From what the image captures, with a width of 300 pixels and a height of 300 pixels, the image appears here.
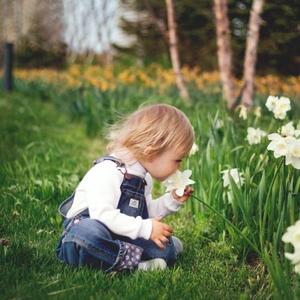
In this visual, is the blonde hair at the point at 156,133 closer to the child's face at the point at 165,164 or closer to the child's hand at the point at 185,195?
the child's face at the point at 165,164

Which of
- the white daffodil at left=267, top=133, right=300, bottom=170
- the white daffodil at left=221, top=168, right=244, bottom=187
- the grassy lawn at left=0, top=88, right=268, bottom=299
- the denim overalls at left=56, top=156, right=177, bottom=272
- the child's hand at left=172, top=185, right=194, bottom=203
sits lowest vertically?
the grassy lawn at left=0, top=88, right=268, bottom=299

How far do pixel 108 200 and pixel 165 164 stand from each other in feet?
0.92

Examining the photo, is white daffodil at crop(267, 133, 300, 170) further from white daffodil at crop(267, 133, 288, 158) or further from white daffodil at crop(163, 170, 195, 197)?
white daffodil at crop(163, 170, 195, 197)

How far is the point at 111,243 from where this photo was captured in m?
2.12

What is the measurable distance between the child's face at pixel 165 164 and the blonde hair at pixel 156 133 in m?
0.02

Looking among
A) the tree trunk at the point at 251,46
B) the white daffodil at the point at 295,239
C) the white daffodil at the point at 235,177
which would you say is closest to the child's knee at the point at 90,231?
the white daffodil at the point at 235,177

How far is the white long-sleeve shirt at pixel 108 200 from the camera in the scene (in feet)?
6.81

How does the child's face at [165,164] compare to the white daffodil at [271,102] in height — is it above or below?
below

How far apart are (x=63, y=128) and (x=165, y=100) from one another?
5.26 feet

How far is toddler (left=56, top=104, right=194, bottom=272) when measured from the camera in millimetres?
2094

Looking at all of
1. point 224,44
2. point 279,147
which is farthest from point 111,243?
point 224,44

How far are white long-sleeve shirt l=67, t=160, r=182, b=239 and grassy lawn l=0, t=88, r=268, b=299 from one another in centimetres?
18

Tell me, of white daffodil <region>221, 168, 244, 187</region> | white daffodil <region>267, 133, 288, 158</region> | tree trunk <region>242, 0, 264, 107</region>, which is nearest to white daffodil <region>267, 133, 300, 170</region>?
white daffodil <region>267, 133, 288, 158</region>

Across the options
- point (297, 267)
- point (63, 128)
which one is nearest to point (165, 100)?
point (63, 128)
